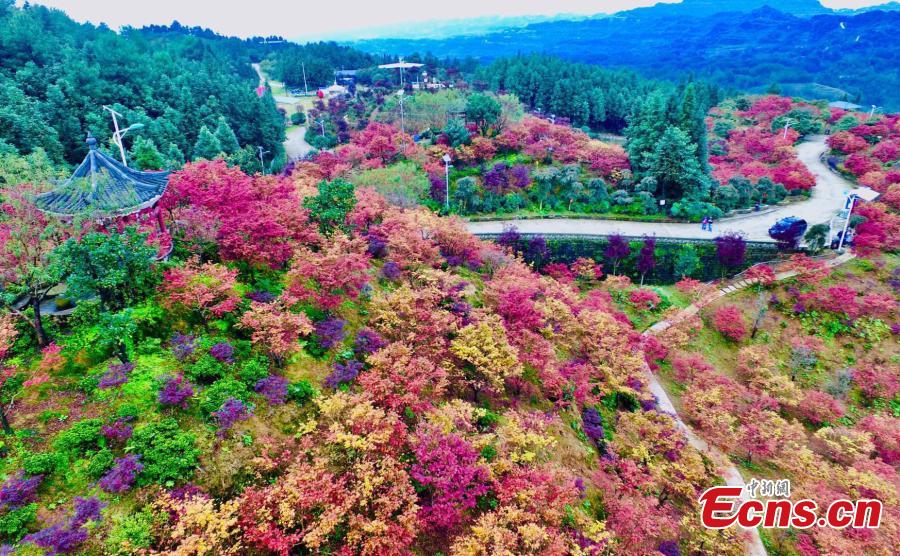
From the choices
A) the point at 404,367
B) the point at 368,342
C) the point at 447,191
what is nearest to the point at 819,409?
the point at 404,367

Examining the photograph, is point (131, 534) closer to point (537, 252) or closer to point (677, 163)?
point (537, 252)

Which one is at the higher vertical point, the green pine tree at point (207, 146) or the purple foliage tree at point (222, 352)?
the green pine tree at point (207, 146)

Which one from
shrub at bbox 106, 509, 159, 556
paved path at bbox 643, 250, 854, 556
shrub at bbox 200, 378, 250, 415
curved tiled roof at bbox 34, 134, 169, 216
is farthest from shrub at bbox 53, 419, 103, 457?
paved path at bbox 643, 250, 854, 556

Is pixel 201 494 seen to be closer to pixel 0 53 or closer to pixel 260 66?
pixel 0 53

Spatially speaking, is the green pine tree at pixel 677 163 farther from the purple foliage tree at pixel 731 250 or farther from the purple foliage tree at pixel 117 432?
the purple foliage tree at pixel 117 432

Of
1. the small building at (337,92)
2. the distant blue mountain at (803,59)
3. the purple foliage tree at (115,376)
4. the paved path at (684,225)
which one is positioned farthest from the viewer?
the distant blue mountain at (803,59)

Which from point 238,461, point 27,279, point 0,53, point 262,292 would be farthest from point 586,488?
point 0,53

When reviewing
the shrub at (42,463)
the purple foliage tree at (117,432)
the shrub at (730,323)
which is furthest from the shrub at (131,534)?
the shrub at (730,323)
